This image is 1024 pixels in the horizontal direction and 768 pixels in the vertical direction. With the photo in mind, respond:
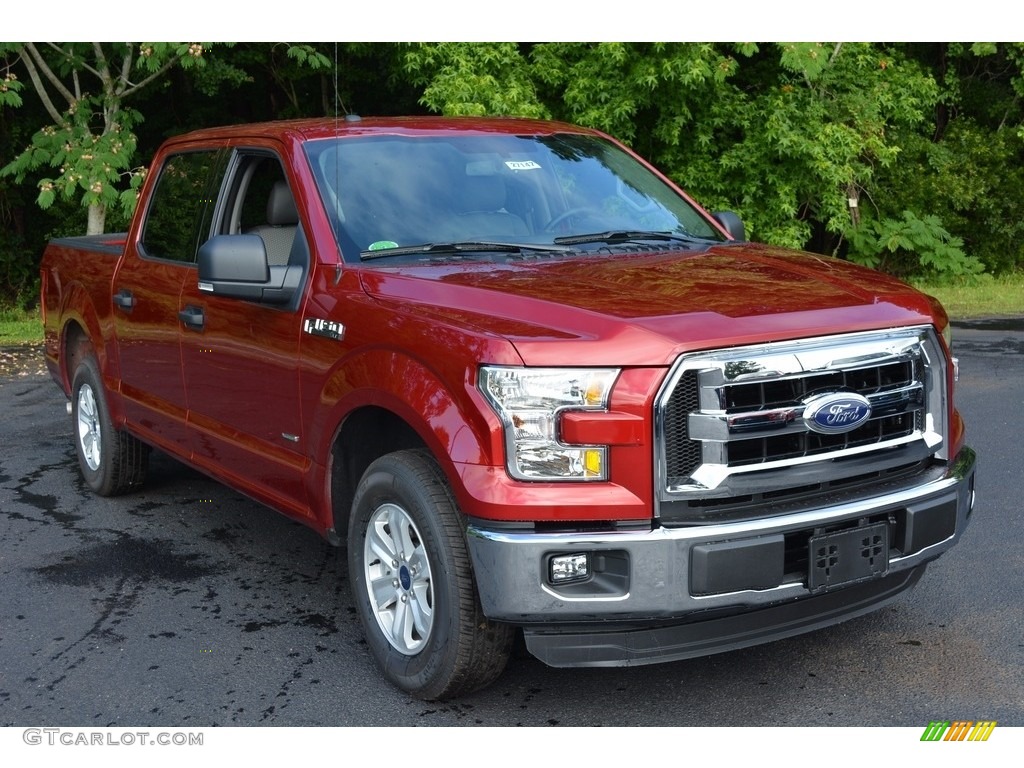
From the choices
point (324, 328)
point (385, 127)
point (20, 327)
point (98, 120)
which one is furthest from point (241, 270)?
point (98, 120)

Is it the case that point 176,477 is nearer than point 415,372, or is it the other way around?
point 415,372

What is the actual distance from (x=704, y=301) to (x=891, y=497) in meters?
0.86

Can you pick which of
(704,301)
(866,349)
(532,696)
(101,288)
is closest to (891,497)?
(866,349)

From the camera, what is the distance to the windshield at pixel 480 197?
4754mm

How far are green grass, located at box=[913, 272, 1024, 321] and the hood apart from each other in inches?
394

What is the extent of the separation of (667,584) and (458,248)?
165 centimetres

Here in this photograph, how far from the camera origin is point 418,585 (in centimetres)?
409

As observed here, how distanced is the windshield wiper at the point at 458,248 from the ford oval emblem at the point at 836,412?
51.3 inches

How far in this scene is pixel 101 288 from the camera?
6.53 metres

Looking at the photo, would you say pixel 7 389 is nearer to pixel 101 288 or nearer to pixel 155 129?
pixel 101 288

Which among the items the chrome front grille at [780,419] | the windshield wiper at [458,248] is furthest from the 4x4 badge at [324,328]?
the chrome front grille at [780,419]

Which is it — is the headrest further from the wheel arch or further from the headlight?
the headlight

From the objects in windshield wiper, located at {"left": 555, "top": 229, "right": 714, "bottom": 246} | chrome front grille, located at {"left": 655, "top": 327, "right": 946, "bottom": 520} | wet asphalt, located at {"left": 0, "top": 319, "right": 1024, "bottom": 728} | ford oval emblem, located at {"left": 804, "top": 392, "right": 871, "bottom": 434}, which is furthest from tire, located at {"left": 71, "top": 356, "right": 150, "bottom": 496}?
ford oval emblem, located at {"left": 804, "top": 392, "right": 871, "bottom": 434}
